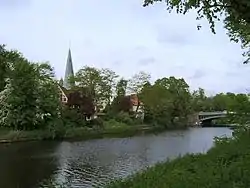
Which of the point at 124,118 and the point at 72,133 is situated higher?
the point at 124,118

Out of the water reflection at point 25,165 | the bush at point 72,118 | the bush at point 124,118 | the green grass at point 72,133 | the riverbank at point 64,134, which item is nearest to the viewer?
the water reflection at point 25,165

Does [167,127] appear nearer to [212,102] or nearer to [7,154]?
[212,102]

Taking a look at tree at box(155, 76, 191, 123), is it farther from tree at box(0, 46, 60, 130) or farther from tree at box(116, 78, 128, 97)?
tree at box(0, 46, 60, 130)

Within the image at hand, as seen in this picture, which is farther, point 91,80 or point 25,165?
point 91,80

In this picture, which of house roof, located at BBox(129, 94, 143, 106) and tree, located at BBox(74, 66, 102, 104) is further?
house roof, located at BBox(129, 94, 143, 106)

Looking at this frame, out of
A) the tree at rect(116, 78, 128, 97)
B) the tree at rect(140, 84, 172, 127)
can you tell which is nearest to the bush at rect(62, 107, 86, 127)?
the tree at rect(116, 78, 128, 97)

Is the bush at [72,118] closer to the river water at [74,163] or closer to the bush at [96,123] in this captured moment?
the bush at [96,123]

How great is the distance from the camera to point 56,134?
5528cm

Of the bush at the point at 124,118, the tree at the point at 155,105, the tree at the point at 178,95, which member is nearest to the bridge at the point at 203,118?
the tree at the point at 178,95

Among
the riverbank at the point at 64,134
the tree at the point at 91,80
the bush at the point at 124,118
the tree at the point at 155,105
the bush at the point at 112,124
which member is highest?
the tree at the point at 91,80

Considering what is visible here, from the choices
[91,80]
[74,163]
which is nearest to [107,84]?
[91,80]

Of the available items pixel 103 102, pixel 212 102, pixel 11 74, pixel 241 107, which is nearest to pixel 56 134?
pixel 11 74

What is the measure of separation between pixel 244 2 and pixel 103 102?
7059 centimetres

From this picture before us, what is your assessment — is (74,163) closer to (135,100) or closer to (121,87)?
(121,87)
